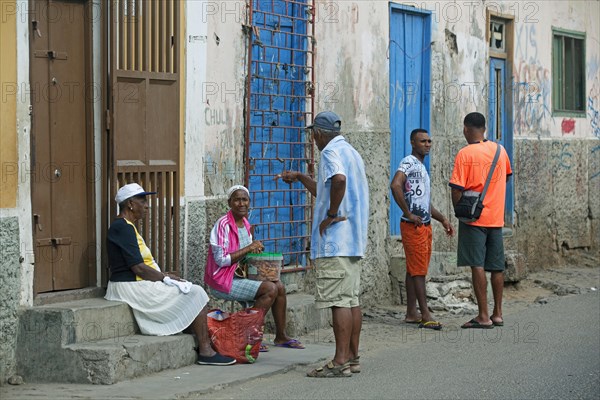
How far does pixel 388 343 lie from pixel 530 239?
6218mm

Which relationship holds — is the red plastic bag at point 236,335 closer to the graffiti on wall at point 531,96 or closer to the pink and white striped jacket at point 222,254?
the pink and white striped jacket at point 222,254

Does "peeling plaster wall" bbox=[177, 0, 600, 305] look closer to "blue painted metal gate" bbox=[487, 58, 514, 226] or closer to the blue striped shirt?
"blue painted metal gate" bbox=[487, 58, 514, 226]

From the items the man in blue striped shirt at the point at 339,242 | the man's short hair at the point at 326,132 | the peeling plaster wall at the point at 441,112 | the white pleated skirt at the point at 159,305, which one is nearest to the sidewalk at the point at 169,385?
the white pleated skirt at the point at 159,305

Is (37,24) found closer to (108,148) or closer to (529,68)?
(108,148)

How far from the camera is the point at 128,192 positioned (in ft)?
28.0

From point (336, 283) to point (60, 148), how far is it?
224cm

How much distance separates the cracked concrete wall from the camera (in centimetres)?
796

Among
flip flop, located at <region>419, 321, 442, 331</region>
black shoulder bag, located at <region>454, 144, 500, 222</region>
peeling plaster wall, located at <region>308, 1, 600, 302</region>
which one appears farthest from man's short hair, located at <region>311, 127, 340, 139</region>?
peeling plaster wall, located at <region>308, 1, 600, 302</region>

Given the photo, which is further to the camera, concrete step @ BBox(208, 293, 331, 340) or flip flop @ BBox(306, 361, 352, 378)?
concrete step @ BBox(208, 293, 331, 340)

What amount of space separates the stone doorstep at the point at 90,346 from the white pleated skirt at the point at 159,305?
73 mm

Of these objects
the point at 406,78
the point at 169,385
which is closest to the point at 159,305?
the point at 169,385

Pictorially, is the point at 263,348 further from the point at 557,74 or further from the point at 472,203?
the point at 557,74

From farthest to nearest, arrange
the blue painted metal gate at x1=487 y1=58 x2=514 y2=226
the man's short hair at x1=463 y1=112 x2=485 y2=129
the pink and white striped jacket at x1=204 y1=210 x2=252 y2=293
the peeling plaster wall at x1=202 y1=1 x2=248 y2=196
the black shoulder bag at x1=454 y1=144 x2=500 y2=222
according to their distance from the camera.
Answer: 1. the blue painted metal gate at x1=487 y1=58 x2=514 y2=226
2. the man's short hair at x1=463 y1=112 x2=485 y2=129
3. the black shoulder bag at x1=454 y1=144 x2=500 y2=222
4. the peeling plaster wall at x1=202 y1=1 x2=248 y2=196
5. the pink and white striped jacket at x1=204 y1=210 x2=252 y2=293

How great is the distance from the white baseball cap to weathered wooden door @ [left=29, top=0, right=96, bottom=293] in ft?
1.09
